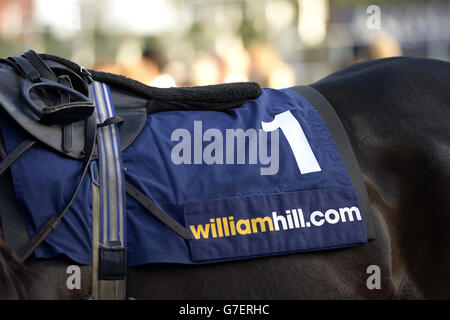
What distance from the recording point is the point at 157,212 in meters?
1.78

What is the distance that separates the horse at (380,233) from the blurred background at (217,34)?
4018mm

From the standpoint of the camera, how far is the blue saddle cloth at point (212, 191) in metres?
1.72

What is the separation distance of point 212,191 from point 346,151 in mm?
494

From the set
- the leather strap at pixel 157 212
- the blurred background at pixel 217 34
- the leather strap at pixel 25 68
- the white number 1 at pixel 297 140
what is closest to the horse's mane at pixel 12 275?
the leather strap at pixel 157 212

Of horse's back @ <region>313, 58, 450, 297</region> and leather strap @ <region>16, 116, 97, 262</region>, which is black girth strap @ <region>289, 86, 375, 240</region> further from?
leather strap @ <region>16, 116, 97, 262</region>

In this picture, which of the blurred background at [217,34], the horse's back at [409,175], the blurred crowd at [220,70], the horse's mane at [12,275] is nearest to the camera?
the horse's mane at [12,275]

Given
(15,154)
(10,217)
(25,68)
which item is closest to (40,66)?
(25,68)

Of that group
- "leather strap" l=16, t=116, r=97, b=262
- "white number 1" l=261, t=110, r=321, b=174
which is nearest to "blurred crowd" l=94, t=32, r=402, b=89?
"white number 1" l=261, t=110, r=321, b=174

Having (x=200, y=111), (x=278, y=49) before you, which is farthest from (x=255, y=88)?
(x=278, y=49)

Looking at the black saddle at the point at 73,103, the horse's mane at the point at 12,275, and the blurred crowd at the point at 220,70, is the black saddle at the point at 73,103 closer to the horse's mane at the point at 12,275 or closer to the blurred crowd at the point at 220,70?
the horse's mane at the point at 12,275

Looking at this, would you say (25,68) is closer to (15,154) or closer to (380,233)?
(15,154)

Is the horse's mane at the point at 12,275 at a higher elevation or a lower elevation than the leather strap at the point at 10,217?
lower

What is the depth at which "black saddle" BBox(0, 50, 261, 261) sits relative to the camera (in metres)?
1.74

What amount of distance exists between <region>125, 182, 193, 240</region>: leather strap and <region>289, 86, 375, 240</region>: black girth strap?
587mm
